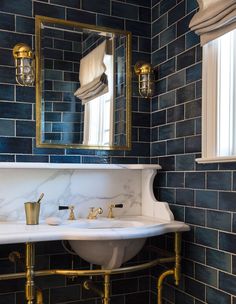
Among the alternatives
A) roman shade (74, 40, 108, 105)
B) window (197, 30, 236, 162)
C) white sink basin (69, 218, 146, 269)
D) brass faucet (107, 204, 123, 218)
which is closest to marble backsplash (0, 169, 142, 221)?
brass faucet (107, 204, 123, 218)

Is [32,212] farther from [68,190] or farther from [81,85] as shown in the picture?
[81,85]

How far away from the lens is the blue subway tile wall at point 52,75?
2.07 m

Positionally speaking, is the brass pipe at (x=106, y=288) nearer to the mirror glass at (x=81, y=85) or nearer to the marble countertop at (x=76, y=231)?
the marble countertop at (x=76, y=231)

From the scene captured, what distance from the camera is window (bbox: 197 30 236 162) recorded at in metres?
1.79

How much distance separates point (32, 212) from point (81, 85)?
31.6 inches

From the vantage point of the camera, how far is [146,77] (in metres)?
2.30

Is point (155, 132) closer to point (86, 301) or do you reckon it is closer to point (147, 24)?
point (147, 24)

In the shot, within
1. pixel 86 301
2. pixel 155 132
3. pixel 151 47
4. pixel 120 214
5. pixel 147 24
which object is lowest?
pixel 86 301

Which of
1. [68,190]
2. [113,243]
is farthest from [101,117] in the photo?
[113,243]

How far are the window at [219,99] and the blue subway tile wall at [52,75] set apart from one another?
0.58m

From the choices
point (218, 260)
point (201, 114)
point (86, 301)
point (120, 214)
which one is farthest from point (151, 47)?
point (86, 301)

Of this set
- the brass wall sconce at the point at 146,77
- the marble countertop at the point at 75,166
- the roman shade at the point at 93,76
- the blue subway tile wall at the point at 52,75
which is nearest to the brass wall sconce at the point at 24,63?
the blue subway tile wall at the point at 52,75

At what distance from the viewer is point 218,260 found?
70.7 inches

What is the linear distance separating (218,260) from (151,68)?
1.20m
